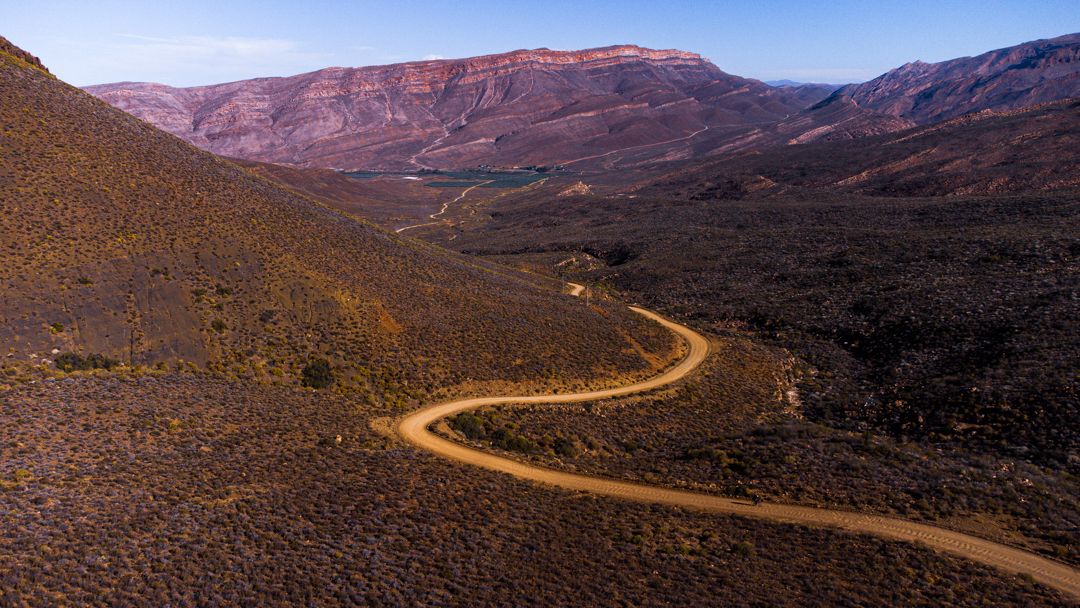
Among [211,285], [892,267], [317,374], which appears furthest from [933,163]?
[211,285]

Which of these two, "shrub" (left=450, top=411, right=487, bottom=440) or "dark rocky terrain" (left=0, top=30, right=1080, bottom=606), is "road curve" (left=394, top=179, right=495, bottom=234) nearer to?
"dark rocky terrain" (left=0, top=30, right=1080, bottom=606)

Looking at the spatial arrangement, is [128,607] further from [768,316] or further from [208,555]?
[768,316]

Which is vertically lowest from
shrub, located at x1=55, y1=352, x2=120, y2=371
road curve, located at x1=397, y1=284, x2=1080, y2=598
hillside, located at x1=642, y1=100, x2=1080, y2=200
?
road curve, located at x1=397, y1=284, x2=1080, y2=598

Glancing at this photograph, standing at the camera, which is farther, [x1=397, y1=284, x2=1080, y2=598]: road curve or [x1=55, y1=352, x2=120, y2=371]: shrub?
[x1=55, y1=352, x2=120, y2=371]: shrub

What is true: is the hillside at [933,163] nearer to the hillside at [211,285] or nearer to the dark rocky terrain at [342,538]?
the hillside at [211,285]

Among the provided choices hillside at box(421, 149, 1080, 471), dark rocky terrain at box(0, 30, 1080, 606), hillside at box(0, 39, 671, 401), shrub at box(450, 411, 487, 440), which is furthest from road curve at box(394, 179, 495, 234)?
shrub at box(450, 411, 487, 440)

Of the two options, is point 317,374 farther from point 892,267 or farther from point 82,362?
point 892,267

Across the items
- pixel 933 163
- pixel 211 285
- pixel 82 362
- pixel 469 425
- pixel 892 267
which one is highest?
pixel 933 163
